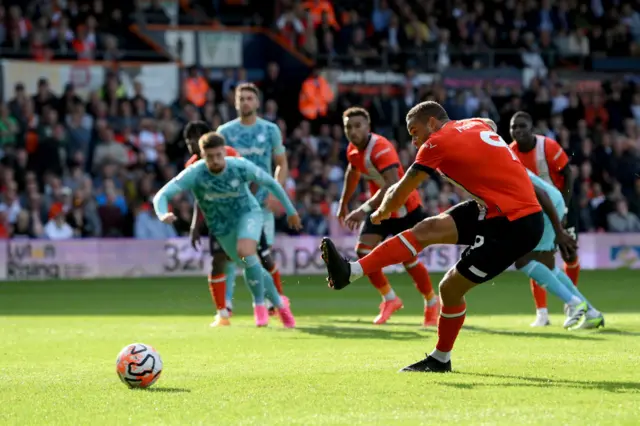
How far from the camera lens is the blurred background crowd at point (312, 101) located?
24.7 meters

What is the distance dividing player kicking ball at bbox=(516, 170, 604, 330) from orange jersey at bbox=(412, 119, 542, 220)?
3.50m

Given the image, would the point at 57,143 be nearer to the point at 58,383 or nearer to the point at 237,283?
the point at 237,283

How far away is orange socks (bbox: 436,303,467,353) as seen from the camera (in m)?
9.59

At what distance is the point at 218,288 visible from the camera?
15.1m

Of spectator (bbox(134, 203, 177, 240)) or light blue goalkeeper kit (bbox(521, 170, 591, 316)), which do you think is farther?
spectator (bbox(134, 203, 177, 240))

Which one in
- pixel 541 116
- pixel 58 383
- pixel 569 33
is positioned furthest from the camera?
pixel 569 33

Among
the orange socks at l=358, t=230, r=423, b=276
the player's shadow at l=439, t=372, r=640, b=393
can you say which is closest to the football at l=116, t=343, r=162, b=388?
the orange socks at l=358, t=230, r=423, b=276

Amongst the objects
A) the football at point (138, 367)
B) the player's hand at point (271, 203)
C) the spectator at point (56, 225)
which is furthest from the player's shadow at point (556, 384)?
the spectator at point (56, 225)

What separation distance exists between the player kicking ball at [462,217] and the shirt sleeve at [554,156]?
517cm

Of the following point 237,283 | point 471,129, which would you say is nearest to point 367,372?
point 471,129

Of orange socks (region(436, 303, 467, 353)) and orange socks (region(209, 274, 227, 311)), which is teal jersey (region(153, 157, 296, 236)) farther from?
orange socks (region(436, 303, 467, 353))

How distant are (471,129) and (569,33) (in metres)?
27.7

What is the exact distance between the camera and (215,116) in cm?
2661

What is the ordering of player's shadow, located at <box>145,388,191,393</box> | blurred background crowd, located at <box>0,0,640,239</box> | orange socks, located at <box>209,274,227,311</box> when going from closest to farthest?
player's shadow, located at <box>145,388,191,393</box>, orange socks, located at <box>209,274,227,311</box>, blurred background crowd, located at <box>0,0,640,239</box>
